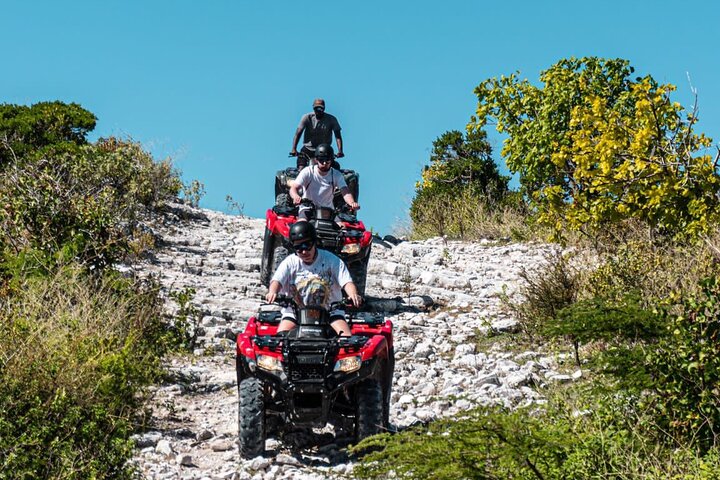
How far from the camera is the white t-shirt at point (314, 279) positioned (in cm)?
905

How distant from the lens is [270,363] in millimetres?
8023

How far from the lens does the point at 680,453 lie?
274 inches

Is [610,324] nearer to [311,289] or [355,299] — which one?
[355,299]

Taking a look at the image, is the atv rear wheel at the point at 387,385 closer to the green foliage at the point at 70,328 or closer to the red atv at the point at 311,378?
the red atv at the point at 311,378

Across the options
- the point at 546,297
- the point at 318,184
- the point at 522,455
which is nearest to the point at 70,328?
the point at 318,184

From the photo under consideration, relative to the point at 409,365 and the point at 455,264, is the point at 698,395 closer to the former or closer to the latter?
the point at 409,365

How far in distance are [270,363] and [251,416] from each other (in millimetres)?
465

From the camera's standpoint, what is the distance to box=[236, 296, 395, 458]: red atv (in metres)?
7.99

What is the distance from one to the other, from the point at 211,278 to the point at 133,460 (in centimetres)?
757

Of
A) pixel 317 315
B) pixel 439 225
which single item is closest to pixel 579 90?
pixel 439 225

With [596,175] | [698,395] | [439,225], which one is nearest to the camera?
[698,395]

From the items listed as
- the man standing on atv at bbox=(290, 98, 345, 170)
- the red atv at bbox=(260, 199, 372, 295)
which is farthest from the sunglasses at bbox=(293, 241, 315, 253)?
the man standing on atv at bbox=(290, 98, 345, 170)

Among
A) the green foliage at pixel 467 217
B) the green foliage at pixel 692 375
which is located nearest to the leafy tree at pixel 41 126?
the green foliage at pixel 467 217

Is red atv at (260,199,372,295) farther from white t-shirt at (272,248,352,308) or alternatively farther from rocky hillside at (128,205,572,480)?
white t-shirt at (272,248,352,308)
